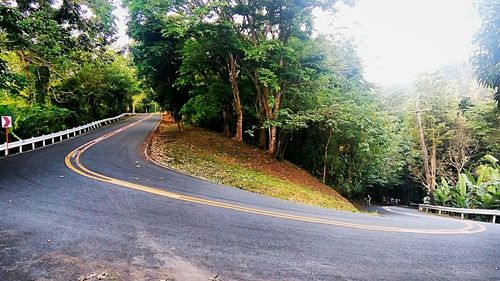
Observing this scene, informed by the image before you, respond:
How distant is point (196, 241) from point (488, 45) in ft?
27.1

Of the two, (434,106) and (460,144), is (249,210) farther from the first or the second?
(460,144)

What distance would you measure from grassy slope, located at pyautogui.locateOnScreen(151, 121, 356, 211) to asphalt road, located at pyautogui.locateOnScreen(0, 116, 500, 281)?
3.70m

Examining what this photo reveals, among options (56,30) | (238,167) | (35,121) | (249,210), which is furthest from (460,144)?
(35,121)

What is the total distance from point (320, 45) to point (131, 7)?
10.2 meters

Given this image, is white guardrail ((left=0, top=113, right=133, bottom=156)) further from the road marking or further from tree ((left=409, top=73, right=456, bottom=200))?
tree ((left=409, top=73, right=456, bottom=200))

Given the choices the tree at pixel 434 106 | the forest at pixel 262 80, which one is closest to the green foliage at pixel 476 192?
the forest at pixel 262 80

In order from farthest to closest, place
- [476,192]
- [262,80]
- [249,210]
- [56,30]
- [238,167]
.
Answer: [476,192] < [238,167] < [262,80] < [56,30] < [249,210]

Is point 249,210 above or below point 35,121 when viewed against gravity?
below

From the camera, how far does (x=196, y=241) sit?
5.81 m

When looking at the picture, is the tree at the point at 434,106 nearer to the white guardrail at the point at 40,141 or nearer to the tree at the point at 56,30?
the tree at the point at 56,30

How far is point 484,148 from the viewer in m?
32.8

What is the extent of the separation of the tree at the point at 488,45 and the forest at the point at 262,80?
28 millimetres

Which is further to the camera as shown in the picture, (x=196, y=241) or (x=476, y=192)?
(x=476, y=192)

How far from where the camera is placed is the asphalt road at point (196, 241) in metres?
4.71
